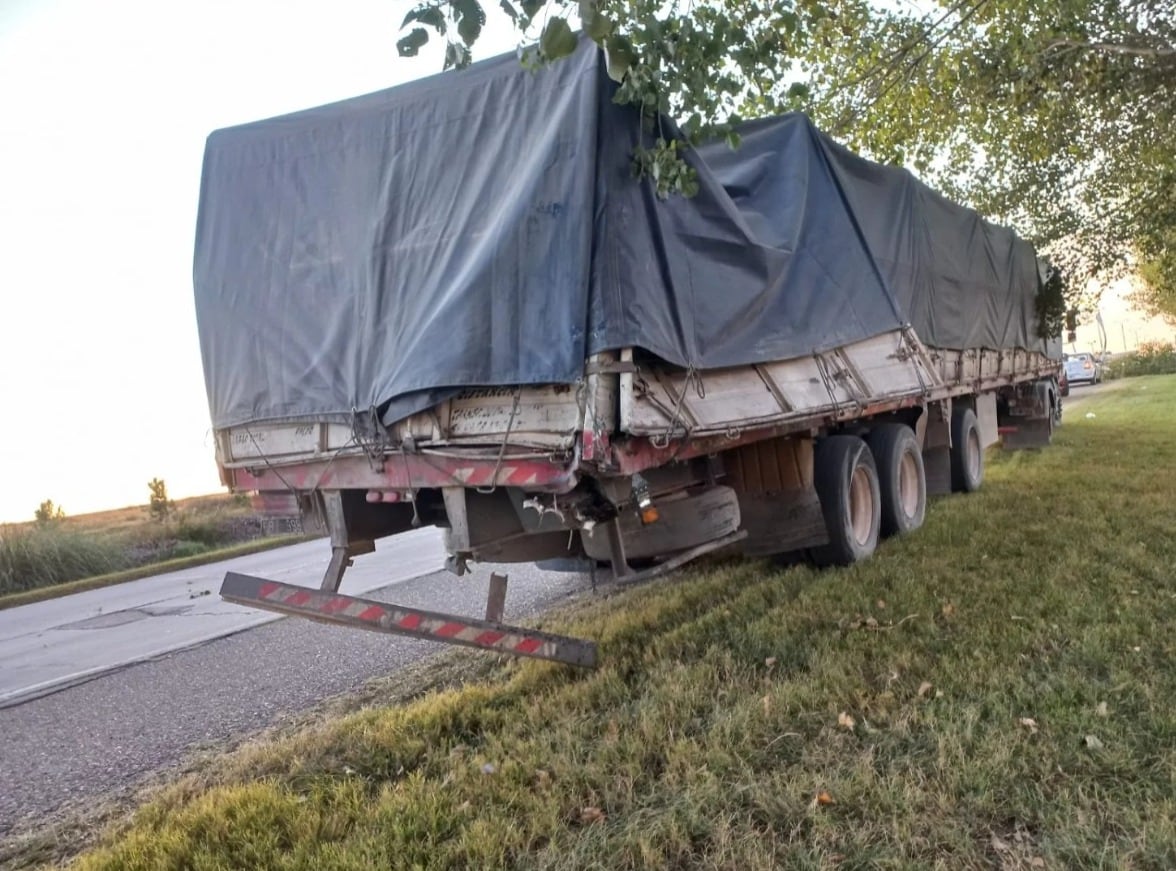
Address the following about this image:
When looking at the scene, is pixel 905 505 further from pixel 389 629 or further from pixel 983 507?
pixel 389 629

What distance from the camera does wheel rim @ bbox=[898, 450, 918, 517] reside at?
26.6ft

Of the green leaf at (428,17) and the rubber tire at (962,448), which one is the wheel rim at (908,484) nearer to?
the rubber tire at (962,448)

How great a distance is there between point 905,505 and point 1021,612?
3.07 metres

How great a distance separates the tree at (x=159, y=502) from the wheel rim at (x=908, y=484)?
52.2 feet

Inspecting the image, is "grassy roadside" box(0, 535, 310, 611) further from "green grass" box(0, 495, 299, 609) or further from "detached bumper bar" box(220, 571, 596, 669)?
"detached bumper bar" box(220, 571, 596, 669)

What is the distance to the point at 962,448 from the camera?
1043cm

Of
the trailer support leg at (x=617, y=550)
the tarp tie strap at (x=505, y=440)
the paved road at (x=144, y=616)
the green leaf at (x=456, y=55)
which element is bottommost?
the paved road at (x=144, y=616)

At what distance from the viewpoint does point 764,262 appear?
5.47 metres

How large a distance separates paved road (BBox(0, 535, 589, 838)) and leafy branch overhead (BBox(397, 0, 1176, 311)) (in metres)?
3.73

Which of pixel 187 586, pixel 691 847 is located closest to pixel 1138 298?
pixel 187 586

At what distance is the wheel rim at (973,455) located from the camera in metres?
10.7

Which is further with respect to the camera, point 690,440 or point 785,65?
point 785,65

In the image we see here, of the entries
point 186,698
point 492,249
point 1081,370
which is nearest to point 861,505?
point 492,249

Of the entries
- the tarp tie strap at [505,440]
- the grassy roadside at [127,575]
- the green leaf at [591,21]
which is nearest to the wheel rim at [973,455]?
the tarp tie strap at [505,440]
